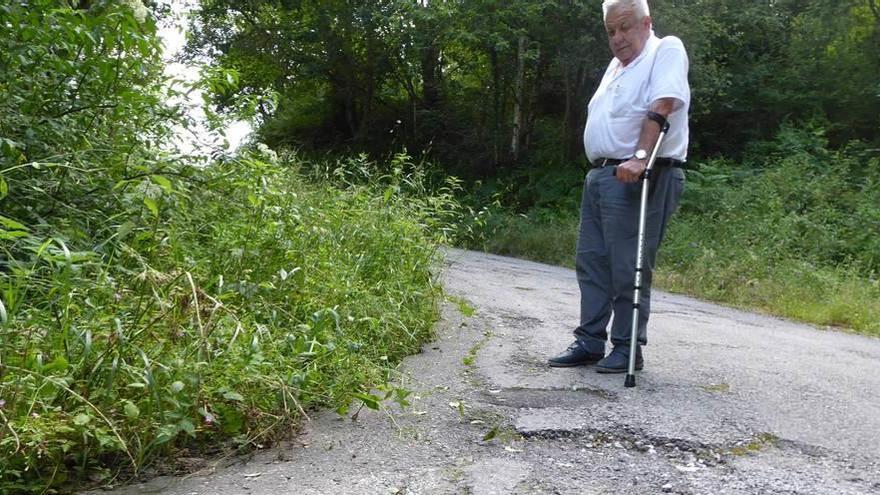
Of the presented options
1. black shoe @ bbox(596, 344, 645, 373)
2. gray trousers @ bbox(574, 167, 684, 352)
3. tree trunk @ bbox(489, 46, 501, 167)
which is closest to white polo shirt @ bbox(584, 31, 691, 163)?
gray trousers @ bbox(574, 167, 684, 352)

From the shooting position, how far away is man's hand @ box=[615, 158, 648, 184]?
367cm

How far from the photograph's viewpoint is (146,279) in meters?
2.77

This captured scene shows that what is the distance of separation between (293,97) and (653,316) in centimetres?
2068

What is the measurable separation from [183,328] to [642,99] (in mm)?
2425

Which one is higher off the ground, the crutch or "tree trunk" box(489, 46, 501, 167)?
"tree trunk" box(489, 46, 501, 167)

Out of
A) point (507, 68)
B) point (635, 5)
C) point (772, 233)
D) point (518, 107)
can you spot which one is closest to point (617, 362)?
point (635, 5)

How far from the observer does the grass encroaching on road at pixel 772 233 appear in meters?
8.73

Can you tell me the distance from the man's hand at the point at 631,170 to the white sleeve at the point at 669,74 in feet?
1.05

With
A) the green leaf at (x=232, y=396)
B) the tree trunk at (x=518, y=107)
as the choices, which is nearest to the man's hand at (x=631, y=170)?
the green leaf at (x=232, y=396)

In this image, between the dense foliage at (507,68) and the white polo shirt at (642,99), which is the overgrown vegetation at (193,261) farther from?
the dense foliage at (507,68)

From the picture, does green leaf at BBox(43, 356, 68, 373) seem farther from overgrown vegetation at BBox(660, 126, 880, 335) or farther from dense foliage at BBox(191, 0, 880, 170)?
dense foliage at BBox(191, 0, 880, 170)

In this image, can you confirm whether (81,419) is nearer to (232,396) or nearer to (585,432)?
(232,396)

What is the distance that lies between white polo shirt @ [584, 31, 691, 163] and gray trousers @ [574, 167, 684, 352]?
126 mm

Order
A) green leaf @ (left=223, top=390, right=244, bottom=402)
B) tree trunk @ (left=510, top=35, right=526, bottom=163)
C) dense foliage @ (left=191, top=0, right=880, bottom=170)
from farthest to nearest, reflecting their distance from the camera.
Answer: tree trunk @ (left=510, top=35, right=526, bottom=163)
dense foliage @ (left=191, top=0, right=880, bottom=170)
green leaf @ (left=223, top=390, right=244, bottom=402)
